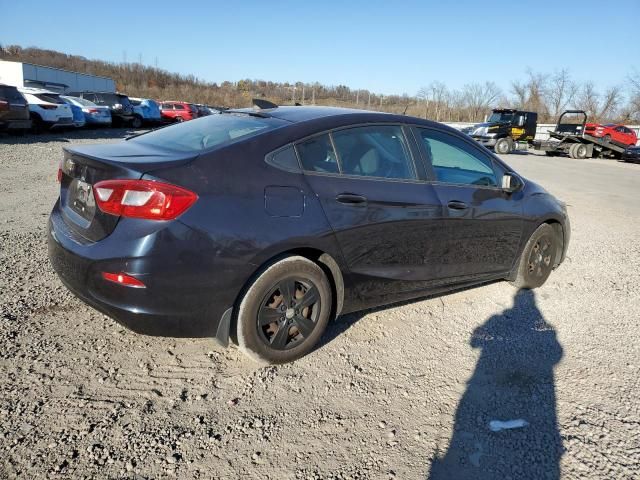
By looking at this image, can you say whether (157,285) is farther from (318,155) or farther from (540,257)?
(540,257)

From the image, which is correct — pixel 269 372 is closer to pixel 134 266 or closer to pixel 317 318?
pixel 317 318

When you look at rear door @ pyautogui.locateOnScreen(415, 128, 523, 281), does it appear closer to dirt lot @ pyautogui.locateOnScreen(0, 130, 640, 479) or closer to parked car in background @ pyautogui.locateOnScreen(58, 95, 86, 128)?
dirt lot @ pyautogui.locateOnScreen(0, 130, 640, 479)

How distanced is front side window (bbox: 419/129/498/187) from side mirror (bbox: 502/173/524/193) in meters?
0.08

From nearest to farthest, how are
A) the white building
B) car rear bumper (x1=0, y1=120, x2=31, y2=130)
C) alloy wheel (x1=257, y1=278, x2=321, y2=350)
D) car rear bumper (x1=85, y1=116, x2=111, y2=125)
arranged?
alloy wheel (x1=257, y1=278, x2=321, y2=350) < car rear bumper (x1=0, y1=120, x2=31, y2=130) < car rear bumper (x1=85, y1=116, x2=111, y2=125) < the white building

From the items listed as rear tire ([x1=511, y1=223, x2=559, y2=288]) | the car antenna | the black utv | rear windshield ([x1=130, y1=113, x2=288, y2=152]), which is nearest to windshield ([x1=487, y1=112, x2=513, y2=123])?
the black utv

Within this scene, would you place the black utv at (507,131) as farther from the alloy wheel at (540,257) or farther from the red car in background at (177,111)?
the alloy wheel at (540,257)

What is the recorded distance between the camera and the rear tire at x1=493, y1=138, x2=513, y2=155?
24.6 metres

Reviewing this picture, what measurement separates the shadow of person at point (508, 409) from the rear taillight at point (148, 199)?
71.1 inches

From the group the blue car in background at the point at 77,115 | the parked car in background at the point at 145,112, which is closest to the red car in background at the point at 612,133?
the parked car in background at the point at 145,112

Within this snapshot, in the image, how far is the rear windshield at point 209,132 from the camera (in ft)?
9.88

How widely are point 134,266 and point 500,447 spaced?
2086 mm

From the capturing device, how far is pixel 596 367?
3301mm

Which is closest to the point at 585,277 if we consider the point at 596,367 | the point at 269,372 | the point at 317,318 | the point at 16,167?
the point at 596,367

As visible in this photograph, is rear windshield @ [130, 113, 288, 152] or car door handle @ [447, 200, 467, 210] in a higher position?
rear windshield @ [130, 113, 288, 152]
